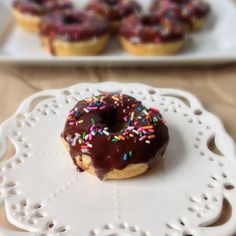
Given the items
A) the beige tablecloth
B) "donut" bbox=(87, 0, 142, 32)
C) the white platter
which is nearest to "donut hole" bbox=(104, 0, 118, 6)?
"donut" bbox=(87, 0, 142, 32)

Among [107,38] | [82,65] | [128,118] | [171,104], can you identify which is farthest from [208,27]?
[128,118]

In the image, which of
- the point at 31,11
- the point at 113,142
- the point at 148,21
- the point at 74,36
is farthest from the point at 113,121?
the point at 31,11

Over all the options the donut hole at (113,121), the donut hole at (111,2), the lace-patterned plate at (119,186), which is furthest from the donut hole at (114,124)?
the donut hole at (111,2)

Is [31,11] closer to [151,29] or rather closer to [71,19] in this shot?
[71,19]

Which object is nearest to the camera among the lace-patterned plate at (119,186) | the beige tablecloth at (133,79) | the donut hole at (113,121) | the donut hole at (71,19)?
the lace-patterned plate at (119,186)

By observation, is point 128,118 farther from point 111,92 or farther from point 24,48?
point 24,48

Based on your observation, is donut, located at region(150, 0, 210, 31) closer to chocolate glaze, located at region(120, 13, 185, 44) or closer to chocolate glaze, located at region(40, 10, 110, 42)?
chocolate glaze, located at region(120, 13, 185, 44)

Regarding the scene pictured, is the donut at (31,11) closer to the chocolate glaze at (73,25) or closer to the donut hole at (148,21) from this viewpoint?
the chocolate glaze at (73,25)

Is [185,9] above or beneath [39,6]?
above
